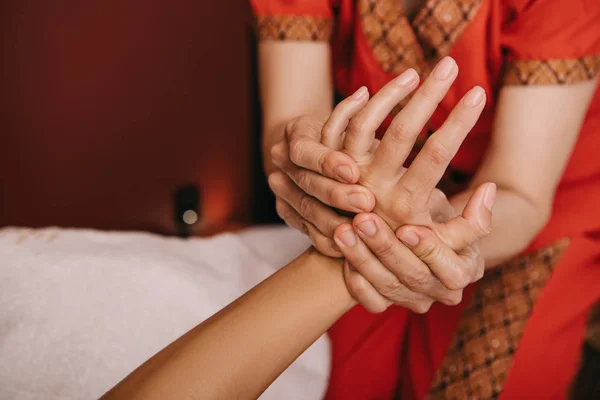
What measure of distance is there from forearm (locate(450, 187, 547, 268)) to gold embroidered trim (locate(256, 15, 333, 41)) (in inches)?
16.4

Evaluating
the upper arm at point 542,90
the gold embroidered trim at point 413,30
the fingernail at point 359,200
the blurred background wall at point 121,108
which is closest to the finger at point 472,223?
the fingernail at point 359,200

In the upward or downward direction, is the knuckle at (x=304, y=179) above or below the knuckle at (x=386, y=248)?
above

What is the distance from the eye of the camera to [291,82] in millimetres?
943

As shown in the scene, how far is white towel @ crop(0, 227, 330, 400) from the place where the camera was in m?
0.65

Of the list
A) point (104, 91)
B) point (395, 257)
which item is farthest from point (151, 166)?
point (395, 257)

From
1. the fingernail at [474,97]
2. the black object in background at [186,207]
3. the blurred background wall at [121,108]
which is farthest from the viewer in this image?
the black object in background at [186,207]

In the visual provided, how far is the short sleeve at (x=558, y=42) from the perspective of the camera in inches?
28.8

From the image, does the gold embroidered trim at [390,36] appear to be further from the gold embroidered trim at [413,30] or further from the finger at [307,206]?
the finger at [307,206]

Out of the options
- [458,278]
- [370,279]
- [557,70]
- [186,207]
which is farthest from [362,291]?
[186,207]

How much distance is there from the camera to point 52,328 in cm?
68

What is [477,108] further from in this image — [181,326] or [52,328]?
[52,328]

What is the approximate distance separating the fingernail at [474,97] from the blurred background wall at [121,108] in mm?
1086

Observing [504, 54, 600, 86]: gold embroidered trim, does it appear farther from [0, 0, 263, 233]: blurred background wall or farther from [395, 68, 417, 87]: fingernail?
[0, 0, 263, 233]: blurred background wall

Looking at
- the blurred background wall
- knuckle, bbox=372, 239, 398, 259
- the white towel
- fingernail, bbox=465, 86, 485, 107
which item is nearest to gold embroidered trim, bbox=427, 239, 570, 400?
the white towel
